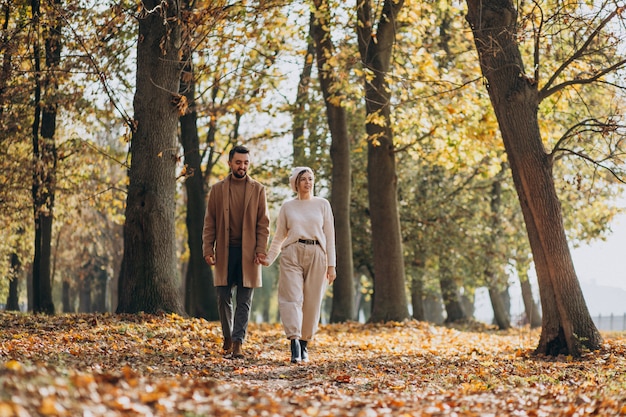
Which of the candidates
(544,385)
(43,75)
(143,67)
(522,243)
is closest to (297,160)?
(522,243)

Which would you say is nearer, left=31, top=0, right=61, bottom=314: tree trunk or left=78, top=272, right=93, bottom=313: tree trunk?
left=31, top=0, right=61, bottom=314: tree trunk

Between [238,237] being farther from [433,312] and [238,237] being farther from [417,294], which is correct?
[433,312]

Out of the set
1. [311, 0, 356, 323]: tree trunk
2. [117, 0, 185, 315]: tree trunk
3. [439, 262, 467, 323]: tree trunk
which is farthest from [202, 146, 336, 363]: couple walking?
[439, 262, 467, 323]: tree trunk

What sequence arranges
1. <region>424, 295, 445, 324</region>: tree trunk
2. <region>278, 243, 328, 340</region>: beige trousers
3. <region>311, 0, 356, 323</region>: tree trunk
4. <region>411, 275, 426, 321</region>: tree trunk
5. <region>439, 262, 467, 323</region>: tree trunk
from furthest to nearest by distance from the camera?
<region>424, 295, 445, 324</region>: tree trunk
<region>411, 275, 426, 321</region>: tree trunk
<region>439, 262, 467, 323</region>: tree trunk
<region>311, 0, 356, 323</region>: tree trunk
<region>278, 243, 328, 340</region>: beige trousers

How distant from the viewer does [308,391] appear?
7051 millimetres

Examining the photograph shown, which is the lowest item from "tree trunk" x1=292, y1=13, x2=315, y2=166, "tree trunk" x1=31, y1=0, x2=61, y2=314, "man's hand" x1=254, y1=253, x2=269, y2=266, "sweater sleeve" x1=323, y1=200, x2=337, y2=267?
"man's hand" x1=254, y1=253, x2=269, y2=266

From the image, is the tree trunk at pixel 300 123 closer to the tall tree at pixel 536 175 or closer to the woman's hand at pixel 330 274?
the tall tree at pixel 536 175

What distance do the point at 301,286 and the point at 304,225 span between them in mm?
756

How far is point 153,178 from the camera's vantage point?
1284 cm

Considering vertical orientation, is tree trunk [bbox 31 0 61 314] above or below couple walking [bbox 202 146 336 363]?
above

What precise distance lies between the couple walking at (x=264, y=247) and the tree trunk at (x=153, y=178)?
3.11 meters

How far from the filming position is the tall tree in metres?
11.3

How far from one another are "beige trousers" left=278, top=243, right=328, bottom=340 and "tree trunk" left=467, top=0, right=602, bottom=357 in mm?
3689

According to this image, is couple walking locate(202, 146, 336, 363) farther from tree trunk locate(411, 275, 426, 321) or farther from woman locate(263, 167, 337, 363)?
tree trunk locate(411, 275, 426, 321)
